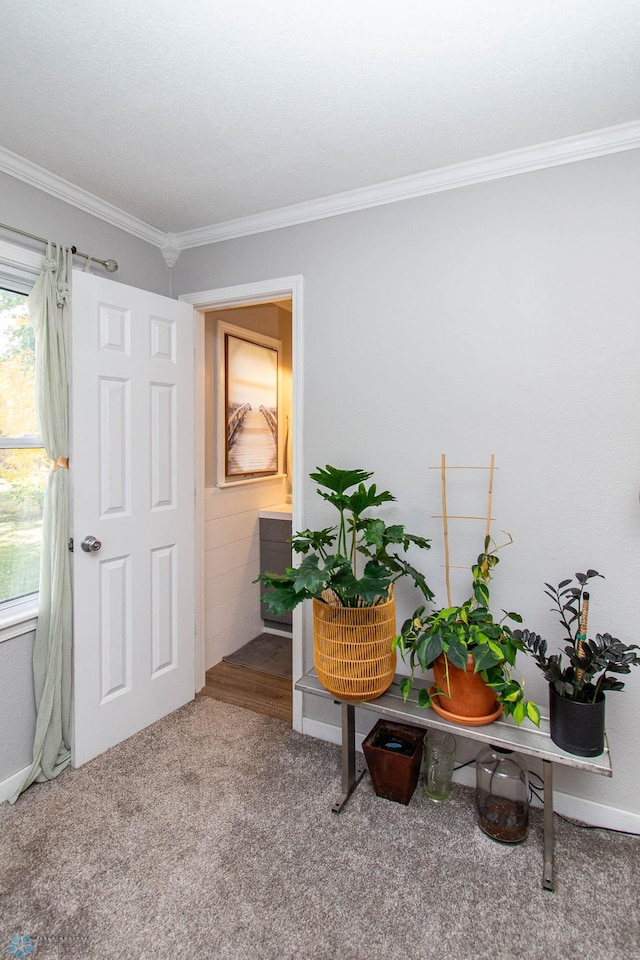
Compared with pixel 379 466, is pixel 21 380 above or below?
above

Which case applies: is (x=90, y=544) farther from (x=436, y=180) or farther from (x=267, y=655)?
(x=436, y=180)

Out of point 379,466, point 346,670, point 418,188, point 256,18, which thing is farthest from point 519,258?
point 346,670

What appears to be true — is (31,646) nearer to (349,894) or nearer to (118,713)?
(118,713)

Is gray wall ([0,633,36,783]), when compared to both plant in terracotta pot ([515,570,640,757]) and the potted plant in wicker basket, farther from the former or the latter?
plant in terracotta pot ([515,570,640,757])

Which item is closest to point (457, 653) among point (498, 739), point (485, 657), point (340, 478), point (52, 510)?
point (485, 657)

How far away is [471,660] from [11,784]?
6.19 ft

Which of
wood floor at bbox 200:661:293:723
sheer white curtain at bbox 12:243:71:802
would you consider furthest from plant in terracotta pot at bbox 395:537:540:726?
sheer white curtain at bbox 12:243:71:802

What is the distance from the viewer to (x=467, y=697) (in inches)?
69.9

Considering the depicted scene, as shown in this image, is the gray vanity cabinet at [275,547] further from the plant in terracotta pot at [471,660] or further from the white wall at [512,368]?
the plant in terracotta pot at [471,660]

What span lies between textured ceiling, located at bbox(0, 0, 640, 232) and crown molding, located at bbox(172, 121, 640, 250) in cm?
4

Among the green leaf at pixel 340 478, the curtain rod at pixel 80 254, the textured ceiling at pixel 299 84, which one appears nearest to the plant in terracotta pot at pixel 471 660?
the green leaf at pixel 340 478

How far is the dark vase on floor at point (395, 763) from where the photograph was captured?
1.98 m

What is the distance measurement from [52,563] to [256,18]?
1983 millimetres

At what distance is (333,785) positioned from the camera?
6.92 ft
